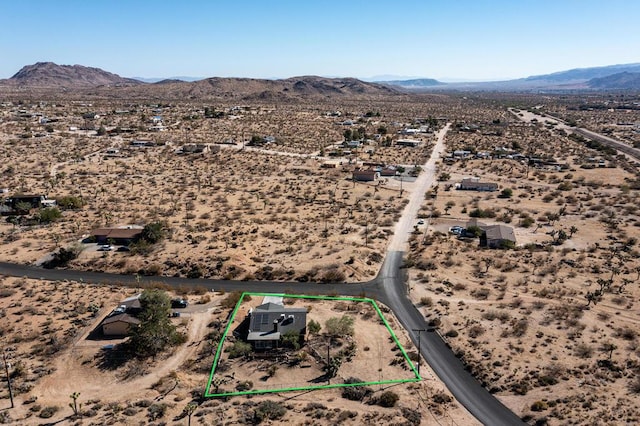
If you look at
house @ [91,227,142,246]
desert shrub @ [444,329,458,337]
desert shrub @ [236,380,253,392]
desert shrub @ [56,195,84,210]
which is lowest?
desert shrub @ [444,329,458,337]

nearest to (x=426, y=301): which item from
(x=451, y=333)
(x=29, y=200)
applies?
(x=451, y=333)

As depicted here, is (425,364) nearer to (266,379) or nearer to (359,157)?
(266,379)

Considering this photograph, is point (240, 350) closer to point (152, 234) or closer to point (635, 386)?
point (152, 234)

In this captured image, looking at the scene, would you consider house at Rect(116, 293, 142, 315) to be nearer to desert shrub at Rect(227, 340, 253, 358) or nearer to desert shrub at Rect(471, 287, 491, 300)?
desert shrub at Rect(227, 340, 253, 358)

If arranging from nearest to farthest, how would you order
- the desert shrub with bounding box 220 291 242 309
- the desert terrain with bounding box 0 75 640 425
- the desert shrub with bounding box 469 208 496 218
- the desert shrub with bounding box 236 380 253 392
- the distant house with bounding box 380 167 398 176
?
1. the desert terrain with bounding box 0 75 640 425
2. the desert shrub with bounding box 236 380 253 392
3. the desert shrub with bounding box 220 291 242 309
4. the desert shrub with bounding box 469 208 496 218
5. the distant house with bounding box 380 167 398 176

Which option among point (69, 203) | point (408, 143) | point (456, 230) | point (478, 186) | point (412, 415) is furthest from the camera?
point (408, 143)

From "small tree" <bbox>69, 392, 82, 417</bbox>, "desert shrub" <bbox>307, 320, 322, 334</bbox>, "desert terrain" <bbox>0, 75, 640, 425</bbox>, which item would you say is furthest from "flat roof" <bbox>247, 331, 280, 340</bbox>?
"small tree" <bbox>69, 392, 82, 417</bbox>

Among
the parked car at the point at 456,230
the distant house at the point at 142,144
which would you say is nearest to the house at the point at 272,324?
the parked car at the point at 456,230
